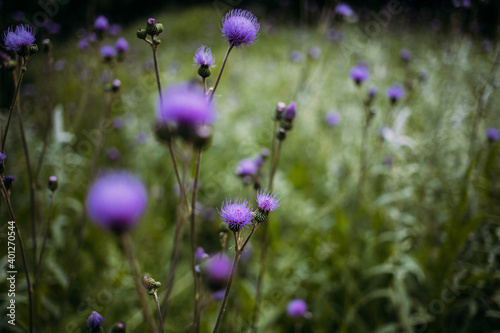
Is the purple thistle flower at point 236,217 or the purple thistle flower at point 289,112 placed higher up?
the purple thistle flower at point 289,112

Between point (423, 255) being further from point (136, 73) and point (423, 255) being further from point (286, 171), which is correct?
point (136, 73)

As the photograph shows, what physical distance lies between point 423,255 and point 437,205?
0.45 m

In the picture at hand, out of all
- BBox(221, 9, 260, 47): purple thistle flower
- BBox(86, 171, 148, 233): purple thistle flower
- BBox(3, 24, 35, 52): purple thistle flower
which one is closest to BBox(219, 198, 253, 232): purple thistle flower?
BBox(86, 171, 148, 233): purple thistle flower

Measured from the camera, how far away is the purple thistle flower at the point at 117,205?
386mm

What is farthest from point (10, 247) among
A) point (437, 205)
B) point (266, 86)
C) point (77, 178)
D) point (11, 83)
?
point (266, 86)

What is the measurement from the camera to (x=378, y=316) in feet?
4.94

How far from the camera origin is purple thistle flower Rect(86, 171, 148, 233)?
386 mm

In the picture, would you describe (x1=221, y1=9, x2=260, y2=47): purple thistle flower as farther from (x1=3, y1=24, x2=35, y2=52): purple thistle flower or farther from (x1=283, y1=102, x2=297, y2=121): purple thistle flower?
(x1=3, y1=24, x2=35, y2=52): purple thistle flower

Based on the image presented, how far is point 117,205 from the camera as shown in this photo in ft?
1.28

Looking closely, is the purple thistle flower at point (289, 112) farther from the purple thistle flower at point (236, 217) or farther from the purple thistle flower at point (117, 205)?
the purple thistle flower at point (117, 205)

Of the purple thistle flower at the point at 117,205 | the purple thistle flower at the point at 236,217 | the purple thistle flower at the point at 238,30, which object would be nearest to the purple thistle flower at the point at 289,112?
the purple thistle flower at the point at 238,30

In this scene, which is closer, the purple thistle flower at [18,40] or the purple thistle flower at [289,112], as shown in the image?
the purple thistle flower at [18,40]

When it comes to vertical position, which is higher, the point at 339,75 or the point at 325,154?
the point at 339,75

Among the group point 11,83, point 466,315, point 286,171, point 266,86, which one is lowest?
point 466,315
